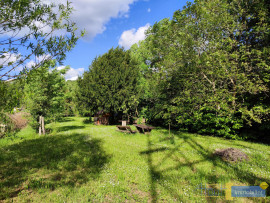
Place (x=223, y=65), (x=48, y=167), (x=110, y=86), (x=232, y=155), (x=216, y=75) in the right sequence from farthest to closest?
(x=110, y=86)
(x=216, y=75)
(x=223, y=65)
(x=232, y=155)
(x=48, y=167)

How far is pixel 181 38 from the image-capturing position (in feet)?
45.4

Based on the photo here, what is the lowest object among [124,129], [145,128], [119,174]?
[119,174]

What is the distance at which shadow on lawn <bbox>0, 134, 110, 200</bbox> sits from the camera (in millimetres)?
4484

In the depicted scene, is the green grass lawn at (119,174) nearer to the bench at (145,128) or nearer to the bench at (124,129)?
the bench at (124,129)

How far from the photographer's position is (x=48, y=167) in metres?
5.71

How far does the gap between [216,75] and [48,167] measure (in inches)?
505

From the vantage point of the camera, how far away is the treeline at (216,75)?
10.3 meters

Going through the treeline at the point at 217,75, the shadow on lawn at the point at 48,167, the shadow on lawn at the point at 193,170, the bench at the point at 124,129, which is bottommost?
the shadow on lawn at the point at 193,170

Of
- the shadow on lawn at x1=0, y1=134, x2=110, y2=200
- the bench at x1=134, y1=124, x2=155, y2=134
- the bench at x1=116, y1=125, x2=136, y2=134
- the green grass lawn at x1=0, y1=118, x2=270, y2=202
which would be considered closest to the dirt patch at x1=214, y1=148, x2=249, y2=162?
the green grass lawn at x1=0, y1=118, x2=270, y2=202

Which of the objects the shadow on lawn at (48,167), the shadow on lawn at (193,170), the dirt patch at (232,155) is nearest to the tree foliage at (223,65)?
the dirt patch at (232,155)

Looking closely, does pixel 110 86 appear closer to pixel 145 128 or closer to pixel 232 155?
pixel 145 128

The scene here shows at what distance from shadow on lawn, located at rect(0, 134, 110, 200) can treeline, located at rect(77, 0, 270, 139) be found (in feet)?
30.1

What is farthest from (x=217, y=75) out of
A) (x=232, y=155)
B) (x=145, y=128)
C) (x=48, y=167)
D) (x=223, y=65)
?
(x=48, y=167)

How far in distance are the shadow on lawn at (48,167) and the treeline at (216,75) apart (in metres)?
9.18
